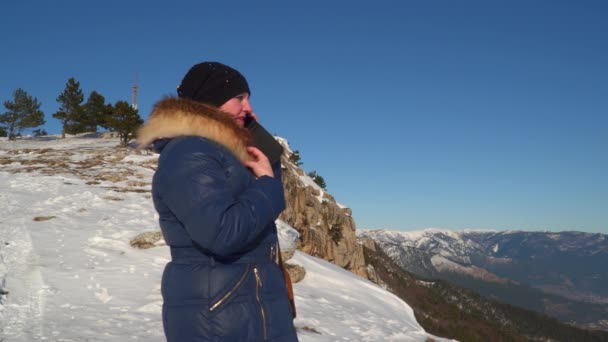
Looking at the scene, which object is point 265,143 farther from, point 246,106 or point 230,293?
point 230,293

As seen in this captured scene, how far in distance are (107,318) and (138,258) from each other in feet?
10.9

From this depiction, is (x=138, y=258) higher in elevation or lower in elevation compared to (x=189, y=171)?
lower

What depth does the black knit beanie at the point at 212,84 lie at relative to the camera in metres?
2.67

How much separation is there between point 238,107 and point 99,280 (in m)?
7.17

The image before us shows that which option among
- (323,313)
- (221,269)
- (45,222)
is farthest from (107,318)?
(45,222)

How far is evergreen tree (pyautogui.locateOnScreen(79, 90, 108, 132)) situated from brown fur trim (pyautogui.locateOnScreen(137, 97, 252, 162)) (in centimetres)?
5826

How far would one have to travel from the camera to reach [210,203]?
2209mm

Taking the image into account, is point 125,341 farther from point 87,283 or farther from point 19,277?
point 19,277

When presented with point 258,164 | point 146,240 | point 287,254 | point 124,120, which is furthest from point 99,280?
point 124,120

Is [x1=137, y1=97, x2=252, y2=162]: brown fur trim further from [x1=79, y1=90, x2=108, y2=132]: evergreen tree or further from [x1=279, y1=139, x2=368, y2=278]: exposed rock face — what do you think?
[x1=79, y1=90, x2=108, y2=132]: evergreen tree

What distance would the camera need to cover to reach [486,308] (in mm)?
168750

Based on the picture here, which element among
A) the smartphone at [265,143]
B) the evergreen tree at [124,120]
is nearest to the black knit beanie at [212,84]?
the smartphone at [265,143]

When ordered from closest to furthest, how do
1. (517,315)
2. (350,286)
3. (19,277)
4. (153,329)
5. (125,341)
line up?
(125,341)
(153,329)
(19,277)
(350,286)
(517,315)

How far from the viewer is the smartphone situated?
105 inches
